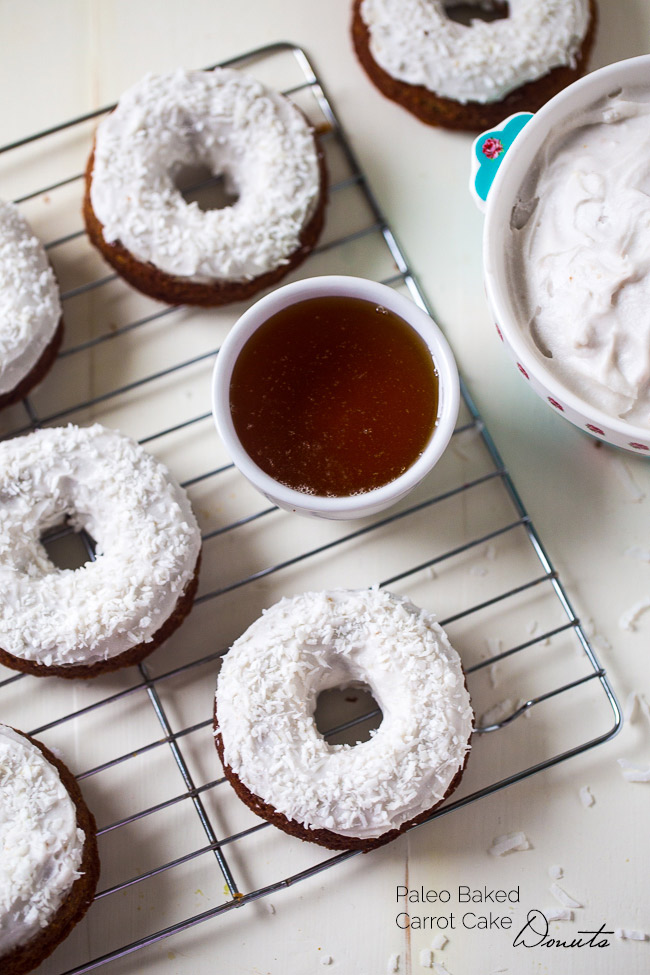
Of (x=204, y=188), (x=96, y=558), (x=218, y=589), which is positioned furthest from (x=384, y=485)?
(x=204, y=188)

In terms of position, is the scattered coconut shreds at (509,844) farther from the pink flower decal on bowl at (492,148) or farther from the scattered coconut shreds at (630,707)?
the pink flower decal on bowl at (492,148)

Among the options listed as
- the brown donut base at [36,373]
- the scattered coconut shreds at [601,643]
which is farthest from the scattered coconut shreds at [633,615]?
the brown donut base at [36,373]

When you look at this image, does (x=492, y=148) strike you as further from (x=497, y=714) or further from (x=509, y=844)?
(x=509, y=844)

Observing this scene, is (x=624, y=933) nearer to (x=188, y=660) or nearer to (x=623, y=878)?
(x=623, y=878)

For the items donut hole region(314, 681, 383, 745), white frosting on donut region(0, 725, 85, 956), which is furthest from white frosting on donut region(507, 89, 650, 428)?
white frosting on donut region(0, 725, 85, 956)

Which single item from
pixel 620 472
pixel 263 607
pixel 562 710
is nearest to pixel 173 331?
pixel 263 607
